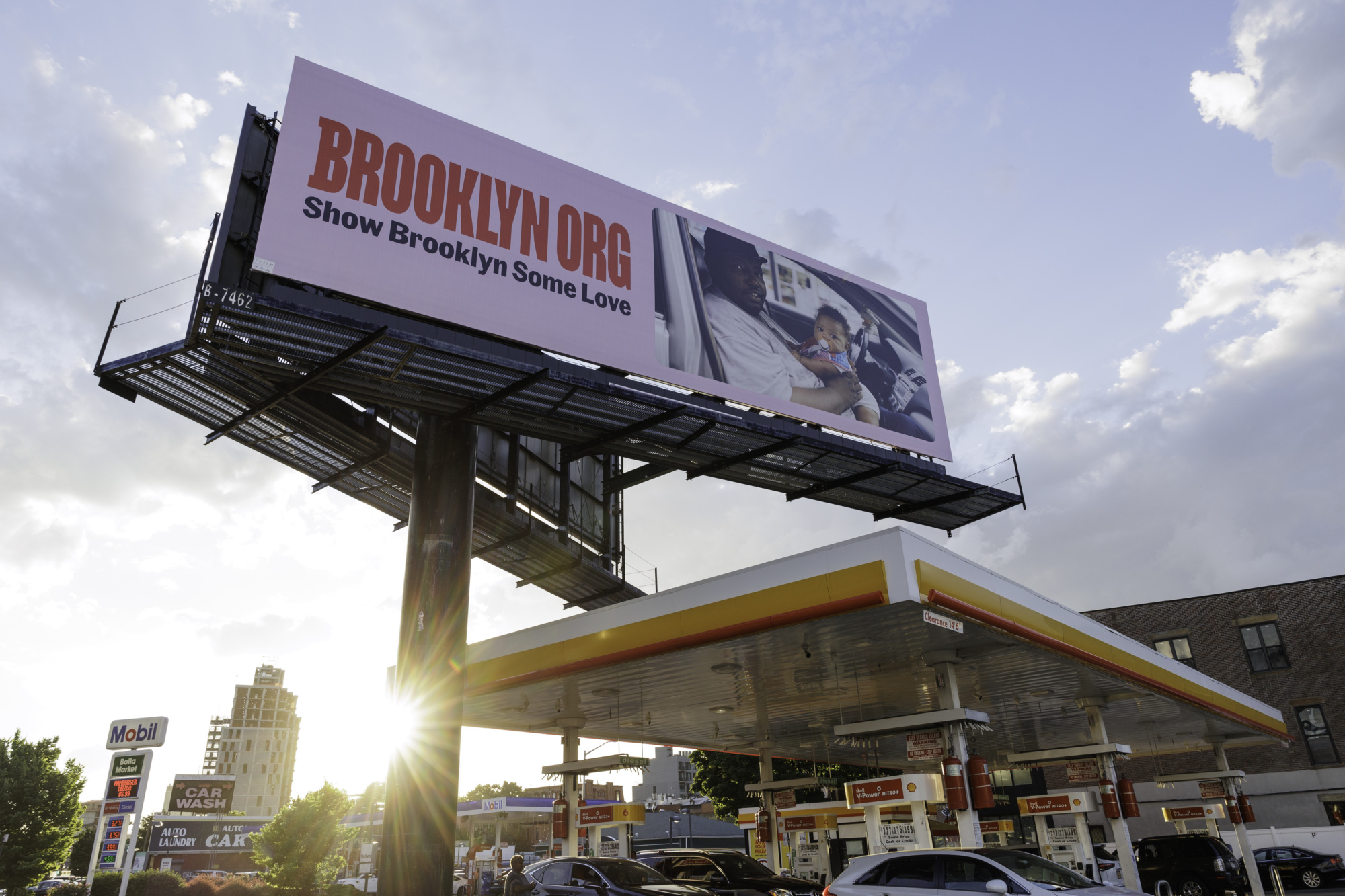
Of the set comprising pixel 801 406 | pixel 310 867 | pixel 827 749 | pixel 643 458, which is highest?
pixel 801 406

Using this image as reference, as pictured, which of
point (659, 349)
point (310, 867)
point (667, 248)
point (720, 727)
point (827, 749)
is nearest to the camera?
point (659, 349)

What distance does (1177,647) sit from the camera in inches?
1604

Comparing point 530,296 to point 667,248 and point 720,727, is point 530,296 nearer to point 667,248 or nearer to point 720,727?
point 667,248

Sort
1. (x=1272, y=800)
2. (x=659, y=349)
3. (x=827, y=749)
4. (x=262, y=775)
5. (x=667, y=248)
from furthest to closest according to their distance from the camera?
(x=262, y=775), (x=1272, y=800), (x=827, y=749), (x=667, y=248), (x=659, y=349)

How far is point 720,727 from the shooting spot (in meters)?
23.0

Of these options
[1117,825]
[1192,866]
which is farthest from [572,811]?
[1192,866]

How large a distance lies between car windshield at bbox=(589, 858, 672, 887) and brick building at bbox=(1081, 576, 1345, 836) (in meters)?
32.9

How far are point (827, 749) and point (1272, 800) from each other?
74.8 feet

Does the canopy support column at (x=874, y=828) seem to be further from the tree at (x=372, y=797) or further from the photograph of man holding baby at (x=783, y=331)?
the tree at (x=372, y=797)

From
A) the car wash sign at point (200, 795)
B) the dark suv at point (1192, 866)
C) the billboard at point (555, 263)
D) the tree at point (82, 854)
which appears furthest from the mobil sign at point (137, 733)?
the car wash sign at point (200, 795)

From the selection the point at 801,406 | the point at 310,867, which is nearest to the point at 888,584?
the point at 801,406

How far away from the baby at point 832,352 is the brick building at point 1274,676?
2482 cm

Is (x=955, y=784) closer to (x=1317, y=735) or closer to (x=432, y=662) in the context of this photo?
(x=432, y=662)

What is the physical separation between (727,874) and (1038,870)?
25.1ft
